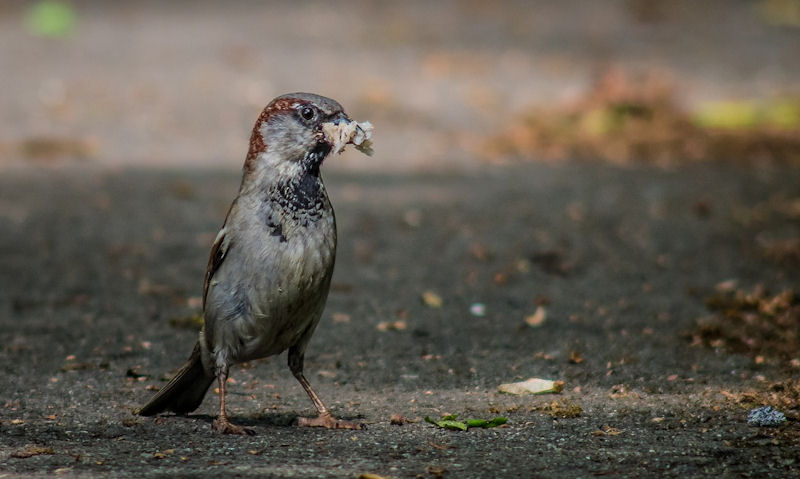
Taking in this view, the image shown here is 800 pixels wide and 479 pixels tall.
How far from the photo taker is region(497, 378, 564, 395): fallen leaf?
468cm

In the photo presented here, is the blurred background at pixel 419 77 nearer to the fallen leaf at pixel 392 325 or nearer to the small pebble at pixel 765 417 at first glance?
the fallen leaf at pixel 392 325

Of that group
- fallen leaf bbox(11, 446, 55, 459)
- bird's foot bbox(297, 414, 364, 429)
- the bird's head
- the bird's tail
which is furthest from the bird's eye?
fallen leaf bbox(11, 446, 55, 459)

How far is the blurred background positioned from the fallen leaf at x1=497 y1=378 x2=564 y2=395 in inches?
207

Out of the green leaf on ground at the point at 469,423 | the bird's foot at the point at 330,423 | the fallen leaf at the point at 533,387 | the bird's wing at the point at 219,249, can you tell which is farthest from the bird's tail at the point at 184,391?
the fallen leaf at the point at 533,387

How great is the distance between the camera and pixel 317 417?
13.9ft

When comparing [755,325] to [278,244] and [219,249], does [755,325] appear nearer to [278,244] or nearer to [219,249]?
[278,244]

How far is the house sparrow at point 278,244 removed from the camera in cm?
398

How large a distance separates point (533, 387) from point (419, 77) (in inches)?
336

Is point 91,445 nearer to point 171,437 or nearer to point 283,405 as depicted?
point 171,437

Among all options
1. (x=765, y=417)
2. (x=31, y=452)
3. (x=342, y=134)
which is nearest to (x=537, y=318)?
(x=765, y=417)

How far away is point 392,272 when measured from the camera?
7020 millimetres

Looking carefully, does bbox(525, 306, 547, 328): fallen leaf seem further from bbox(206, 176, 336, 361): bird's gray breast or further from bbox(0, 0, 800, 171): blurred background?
bbox(0, 0, 800, 171): blurred background

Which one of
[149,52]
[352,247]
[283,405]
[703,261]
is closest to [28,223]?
[352,247]

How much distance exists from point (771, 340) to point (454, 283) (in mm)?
2103
